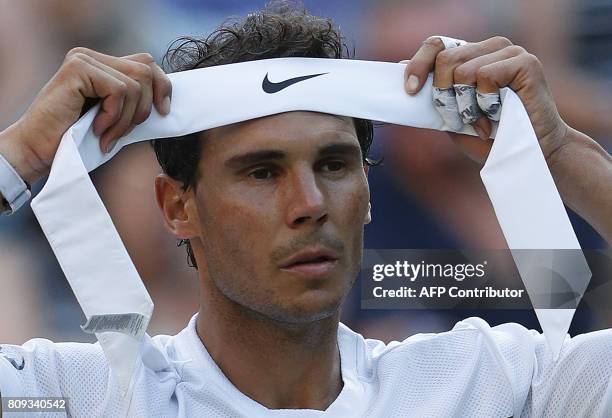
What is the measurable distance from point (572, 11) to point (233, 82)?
2.25 m

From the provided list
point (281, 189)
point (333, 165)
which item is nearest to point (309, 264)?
point (281, 189)

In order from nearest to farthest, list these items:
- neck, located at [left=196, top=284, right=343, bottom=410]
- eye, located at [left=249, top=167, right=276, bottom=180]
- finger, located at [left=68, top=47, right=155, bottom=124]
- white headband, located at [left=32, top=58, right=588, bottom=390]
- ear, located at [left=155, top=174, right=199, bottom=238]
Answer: white headband, located at [left=32, top=58, right=588, bottom=390] < finger, located at [left=68, top=47, right=155, bottom=124] < eye, located at [left=249, top=167, right=276, bottom=180] < neck, located at [left=196, top=284, right=343, bottom=410] < ear, located at [left=155, top=174, right=199, bottom=238]

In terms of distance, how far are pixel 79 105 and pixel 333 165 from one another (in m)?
0.67

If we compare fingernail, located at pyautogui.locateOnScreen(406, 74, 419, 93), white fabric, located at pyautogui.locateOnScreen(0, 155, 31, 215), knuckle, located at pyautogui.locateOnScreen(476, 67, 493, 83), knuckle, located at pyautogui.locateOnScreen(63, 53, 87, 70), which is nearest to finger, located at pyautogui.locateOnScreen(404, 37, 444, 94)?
fingernail, located at pyautogui.locateOnScreen(406, 74, 419, 93)

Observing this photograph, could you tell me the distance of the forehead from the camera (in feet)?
9.23

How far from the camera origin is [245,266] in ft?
9.30

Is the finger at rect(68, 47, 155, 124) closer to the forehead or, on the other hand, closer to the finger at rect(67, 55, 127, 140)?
the finger at rect(67, 55, 127, 140)

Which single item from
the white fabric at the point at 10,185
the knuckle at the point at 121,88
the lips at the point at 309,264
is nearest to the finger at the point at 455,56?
the lips at the point at 309,264

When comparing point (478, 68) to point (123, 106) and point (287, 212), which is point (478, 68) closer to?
point (287, 212)

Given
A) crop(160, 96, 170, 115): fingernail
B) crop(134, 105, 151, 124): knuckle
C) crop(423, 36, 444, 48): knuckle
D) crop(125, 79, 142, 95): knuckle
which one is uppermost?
crop(125, 79, 142, 95): knuckle

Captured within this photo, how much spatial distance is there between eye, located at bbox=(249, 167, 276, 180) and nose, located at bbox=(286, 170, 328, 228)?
7 cm

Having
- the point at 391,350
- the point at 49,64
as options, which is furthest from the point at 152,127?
the point at 49,64

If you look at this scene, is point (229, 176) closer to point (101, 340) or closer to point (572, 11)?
point (101, 340)

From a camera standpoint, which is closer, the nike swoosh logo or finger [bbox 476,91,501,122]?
finger [bbox 476,91,501,122]
